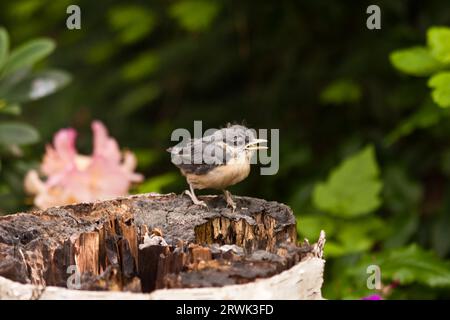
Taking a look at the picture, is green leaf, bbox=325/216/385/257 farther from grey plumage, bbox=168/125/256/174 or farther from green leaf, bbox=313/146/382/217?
grey plumage, bbox=168/125/256/174

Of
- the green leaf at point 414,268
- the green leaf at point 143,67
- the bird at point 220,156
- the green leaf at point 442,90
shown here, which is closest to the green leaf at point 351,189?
the green leaf at point 414,268

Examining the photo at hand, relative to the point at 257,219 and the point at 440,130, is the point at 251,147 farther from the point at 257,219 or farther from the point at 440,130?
the point at 440,130

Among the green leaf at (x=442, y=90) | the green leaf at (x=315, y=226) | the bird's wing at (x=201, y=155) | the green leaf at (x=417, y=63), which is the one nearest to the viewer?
the bird's wing at (x=201, y=155)

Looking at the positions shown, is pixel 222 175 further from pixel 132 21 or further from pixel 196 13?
pixel 132 21

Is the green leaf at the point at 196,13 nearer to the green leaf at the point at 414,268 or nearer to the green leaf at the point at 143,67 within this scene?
the green leaf at the point at 143,67

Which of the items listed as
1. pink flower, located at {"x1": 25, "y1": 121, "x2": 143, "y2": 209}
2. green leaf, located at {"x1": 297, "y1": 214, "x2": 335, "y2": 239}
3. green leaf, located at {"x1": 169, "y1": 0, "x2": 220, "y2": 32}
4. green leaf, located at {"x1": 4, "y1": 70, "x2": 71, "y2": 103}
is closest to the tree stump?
pink flower, located at {"x1": 25, "y1": 121, "x2": 143, "y2": 209}

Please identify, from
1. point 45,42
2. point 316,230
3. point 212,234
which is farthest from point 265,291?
point 45,42
